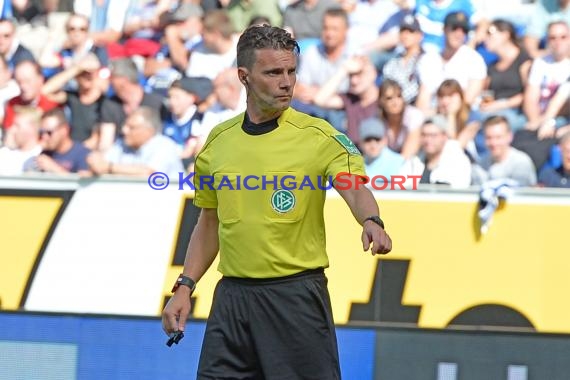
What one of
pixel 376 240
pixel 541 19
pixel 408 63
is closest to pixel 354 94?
pixel 408 63

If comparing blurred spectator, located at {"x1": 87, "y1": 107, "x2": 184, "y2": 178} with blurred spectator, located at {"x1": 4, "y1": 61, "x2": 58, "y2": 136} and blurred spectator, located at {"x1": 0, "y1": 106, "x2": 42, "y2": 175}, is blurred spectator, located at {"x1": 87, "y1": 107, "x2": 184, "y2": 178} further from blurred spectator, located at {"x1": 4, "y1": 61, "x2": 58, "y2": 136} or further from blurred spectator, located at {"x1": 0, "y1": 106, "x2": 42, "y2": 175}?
blurred spectator, located at {"x1": 4, "y1": 61, "x2": 58, "y2": 136}

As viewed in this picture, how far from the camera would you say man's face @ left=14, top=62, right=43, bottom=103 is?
23.4 ft

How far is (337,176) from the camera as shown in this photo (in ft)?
10.9

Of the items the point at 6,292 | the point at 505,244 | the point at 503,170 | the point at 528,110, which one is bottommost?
the point at 6,292

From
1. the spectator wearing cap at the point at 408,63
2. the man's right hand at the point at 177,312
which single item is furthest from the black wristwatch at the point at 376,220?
the spectator wearing cap at the point at 408,63

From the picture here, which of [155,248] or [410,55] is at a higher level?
[410,55]

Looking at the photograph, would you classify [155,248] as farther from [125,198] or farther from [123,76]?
[123,76]

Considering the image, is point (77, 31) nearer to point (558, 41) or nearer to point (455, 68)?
point (455, 68)

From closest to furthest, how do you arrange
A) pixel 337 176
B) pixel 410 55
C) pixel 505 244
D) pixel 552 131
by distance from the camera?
1. pixel 337 176
2. pixel 505 244
3. pixel 552 131
4. pixel 410 55

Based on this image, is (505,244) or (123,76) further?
(123,76)

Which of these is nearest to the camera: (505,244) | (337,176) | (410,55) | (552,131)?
(337,176)

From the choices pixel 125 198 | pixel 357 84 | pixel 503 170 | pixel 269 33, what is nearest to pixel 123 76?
pixel 125 198

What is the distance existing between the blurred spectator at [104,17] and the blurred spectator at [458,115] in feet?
7.54

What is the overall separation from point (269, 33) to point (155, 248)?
3.12 m
